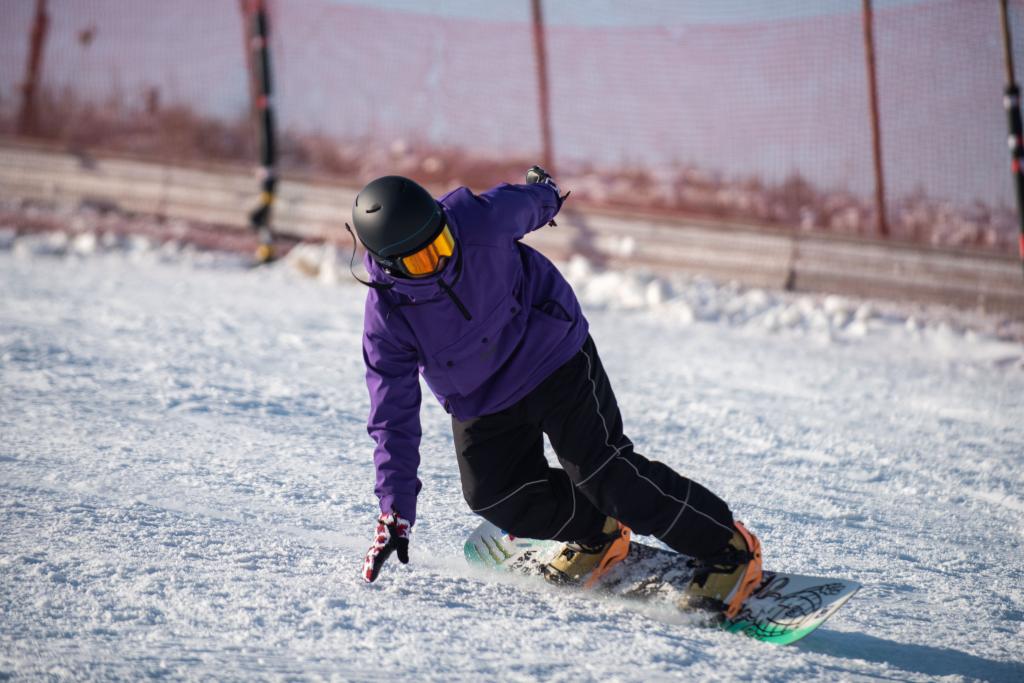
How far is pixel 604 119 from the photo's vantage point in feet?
33.5

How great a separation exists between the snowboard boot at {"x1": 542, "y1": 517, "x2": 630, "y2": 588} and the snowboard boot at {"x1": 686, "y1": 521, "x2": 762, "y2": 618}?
32 cm

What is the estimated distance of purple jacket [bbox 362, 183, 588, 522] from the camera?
3.02m

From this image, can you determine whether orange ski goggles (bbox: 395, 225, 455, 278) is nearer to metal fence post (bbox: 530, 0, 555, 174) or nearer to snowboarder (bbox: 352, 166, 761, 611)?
snowboarder (bbox: 352, 166, 761, 611)

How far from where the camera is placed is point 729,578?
326cm

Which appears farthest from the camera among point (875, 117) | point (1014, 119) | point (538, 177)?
point (875, 117)

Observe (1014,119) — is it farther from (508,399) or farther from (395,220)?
(395,220)

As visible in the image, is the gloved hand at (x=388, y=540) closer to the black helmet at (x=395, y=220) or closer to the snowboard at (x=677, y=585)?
the snowboard at (x=677, y=585)

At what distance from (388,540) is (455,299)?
79 centimetres

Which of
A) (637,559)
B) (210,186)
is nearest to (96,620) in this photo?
(637,559)

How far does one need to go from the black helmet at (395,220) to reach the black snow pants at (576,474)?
2.19 feet

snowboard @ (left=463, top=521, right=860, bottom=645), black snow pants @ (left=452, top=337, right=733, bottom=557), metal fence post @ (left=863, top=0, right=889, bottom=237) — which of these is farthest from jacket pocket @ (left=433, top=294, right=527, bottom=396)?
metal fence post @ (left=863, top=0, right=889, bottom=237)

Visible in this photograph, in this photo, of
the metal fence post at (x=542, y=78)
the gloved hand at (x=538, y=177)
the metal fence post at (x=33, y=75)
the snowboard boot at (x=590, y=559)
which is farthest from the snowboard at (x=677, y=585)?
the metal fence post at (x=33, y=75)

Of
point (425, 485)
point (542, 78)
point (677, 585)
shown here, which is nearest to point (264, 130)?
point (542, 78)

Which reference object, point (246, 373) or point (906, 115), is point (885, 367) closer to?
point (906, 115)
